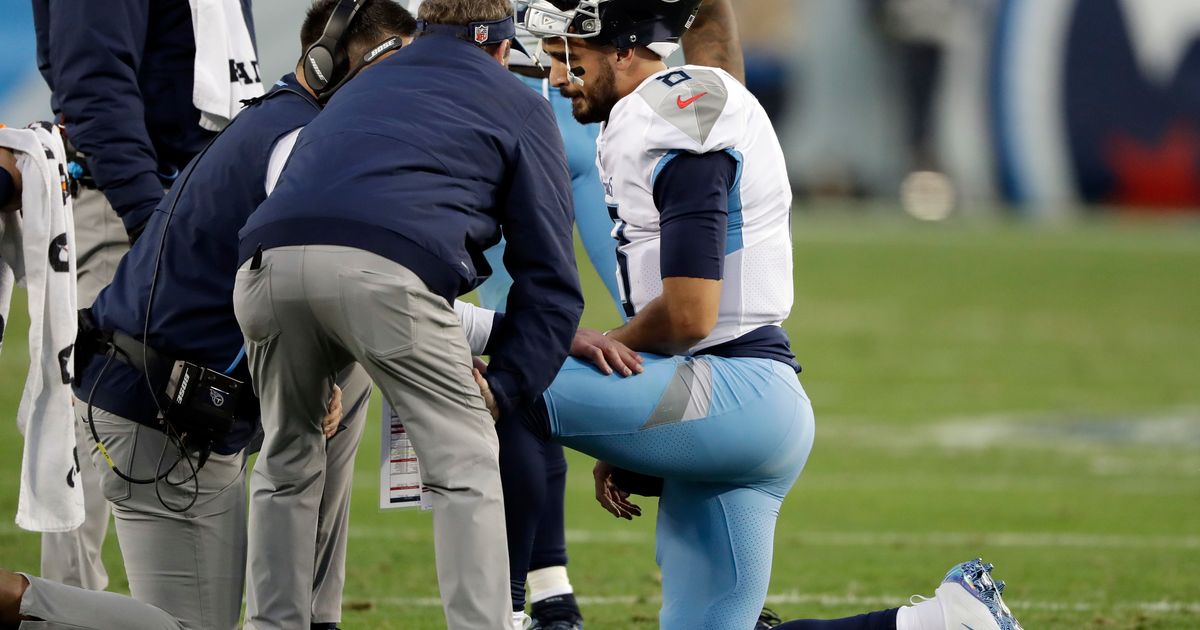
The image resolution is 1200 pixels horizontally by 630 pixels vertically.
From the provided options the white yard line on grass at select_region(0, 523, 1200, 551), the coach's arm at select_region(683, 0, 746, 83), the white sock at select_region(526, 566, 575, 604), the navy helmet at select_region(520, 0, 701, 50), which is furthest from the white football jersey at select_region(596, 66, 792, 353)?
the white yard line on grass at select_region(0, 523, 1200, 551)

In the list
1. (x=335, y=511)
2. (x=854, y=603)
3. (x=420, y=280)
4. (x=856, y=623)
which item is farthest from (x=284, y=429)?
(x=854, y=603)

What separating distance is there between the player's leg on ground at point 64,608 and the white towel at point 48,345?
0.55 metres

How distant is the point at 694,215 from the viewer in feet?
10.8

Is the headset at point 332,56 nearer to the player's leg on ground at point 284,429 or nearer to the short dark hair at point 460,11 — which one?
the short dark hair at point 460,11

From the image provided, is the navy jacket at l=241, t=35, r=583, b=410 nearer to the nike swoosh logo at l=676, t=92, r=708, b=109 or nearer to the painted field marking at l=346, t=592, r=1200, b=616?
the nike swoosh logo at l=676, t=92, r=708, b=109

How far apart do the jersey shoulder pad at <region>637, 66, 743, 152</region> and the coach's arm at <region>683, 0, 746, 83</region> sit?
131cm

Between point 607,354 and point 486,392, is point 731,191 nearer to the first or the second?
point 607,354

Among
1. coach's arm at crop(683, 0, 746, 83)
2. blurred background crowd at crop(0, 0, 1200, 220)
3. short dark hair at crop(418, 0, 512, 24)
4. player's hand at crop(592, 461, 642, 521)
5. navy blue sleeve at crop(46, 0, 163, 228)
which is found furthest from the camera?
blurred background crowd at crop(0, 0, 1200, 220)

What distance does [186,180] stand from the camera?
3479mm

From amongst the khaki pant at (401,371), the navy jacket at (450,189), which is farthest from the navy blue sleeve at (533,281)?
the khaki pant at (401,371)

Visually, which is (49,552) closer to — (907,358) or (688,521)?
(688,521)

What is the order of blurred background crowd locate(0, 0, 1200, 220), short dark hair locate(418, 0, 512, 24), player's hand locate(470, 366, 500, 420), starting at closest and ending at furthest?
player's hand locate(470, 366, 500, 420) < short dark hair locate(418, 0, 512, 24) < blurred background crowd locate(0, 0, 1200, 220)

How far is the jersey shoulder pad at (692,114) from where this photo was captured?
3.35 meters

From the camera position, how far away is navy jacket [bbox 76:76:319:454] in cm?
339
